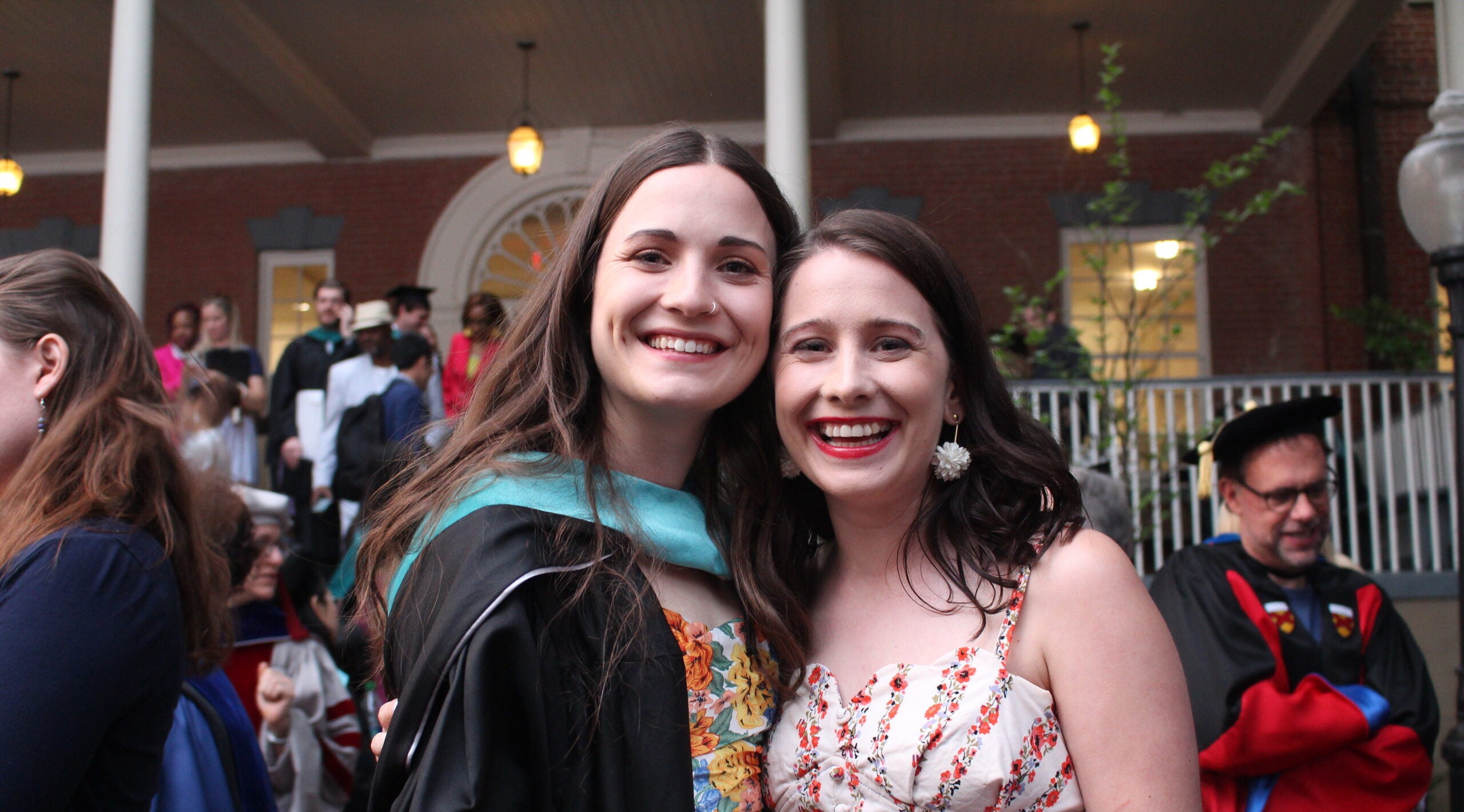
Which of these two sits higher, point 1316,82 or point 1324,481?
point 1316,82

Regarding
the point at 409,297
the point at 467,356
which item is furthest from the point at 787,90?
the point at 409,297

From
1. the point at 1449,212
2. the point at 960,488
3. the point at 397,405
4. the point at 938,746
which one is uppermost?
the point at 1449,212

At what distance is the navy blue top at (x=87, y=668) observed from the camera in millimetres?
1702

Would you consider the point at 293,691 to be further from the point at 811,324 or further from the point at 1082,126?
the point at 1082,126

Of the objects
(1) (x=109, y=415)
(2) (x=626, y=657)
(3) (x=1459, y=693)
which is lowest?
(3) (x=1459, y=693)

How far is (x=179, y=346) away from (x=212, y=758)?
5788mm

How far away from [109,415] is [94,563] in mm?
325

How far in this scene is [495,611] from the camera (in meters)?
1.53

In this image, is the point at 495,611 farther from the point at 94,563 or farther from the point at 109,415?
the point at 109,415

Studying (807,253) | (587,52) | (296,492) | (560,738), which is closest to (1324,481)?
(807,253)

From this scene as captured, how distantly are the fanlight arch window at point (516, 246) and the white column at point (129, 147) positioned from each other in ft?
14.0

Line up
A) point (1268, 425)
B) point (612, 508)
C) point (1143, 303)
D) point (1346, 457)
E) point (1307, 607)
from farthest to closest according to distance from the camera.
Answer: point (1143, 303) → point (1346, 457) → point (1268, 425) → point (1307, 607) → point (612, 508)

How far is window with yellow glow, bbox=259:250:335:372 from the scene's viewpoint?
11.1 meters

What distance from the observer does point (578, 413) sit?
1.96 m
